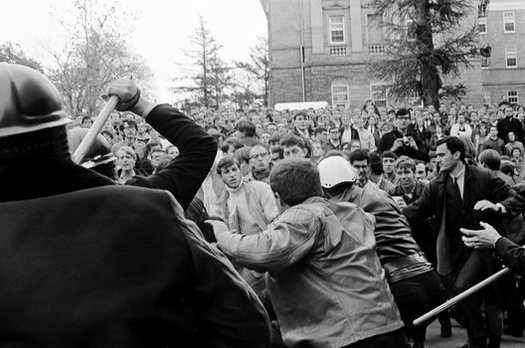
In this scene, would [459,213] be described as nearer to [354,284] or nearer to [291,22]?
[354,284]

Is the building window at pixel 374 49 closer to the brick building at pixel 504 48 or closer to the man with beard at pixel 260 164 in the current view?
the brick building at pixel 504 48

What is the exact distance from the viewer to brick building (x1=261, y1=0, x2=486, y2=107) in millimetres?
49062

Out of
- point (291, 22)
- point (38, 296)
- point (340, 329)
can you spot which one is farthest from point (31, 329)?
point (291, 22)

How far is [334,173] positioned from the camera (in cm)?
510

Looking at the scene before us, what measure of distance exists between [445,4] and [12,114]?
107 ft

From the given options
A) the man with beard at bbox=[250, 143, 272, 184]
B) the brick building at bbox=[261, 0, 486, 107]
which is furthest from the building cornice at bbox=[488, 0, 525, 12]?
the man with beard at bbox=[250, 143, 272, 184]

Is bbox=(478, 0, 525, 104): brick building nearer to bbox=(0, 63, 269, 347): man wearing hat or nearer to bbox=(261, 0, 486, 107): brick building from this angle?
bbox=(261, 0, 486, 107): brick building

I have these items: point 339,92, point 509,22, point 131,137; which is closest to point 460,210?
A: point 131,137

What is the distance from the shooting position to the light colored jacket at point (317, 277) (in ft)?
12.7

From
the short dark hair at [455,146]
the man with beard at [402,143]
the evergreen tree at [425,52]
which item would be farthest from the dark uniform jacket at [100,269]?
the evergreen tree at [425,52]

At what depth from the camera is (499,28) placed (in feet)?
206

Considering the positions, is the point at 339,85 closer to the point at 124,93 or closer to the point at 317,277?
the point at 317,277

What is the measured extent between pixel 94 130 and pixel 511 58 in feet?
211

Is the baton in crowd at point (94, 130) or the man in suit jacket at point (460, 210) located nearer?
the baton in crowd at point (94, 130)
